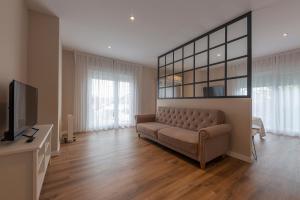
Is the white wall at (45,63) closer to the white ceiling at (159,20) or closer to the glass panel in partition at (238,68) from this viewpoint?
the white ceiling at (159,20)

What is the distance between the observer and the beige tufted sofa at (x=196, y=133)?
2.18 m

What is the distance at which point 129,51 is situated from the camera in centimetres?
441

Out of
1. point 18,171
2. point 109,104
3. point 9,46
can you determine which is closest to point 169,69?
point 109,104

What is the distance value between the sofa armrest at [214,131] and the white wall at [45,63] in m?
2.68

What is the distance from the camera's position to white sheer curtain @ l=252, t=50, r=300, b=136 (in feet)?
13.6

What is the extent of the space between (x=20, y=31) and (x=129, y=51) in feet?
8.95

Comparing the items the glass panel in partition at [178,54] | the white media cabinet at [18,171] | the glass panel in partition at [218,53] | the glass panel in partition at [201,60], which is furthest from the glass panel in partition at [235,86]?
the white media cabinet at [18,171]

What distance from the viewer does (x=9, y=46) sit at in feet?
5.61

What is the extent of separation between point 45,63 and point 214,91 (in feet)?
11.4

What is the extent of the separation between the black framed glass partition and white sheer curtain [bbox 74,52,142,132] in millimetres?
1578

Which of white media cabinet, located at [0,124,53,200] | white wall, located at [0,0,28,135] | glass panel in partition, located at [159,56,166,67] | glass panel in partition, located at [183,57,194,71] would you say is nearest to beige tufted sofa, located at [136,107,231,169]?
glass panel in partition, located at [183,57,194,71]

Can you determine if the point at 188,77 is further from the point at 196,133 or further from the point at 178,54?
the point at 196,133

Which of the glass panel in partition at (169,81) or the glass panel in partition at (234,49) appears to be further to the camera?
the glass panel in partition at (169,81)

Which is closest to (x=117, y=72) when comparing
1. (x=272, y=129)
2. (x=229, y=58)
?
(x=229, y=58)
